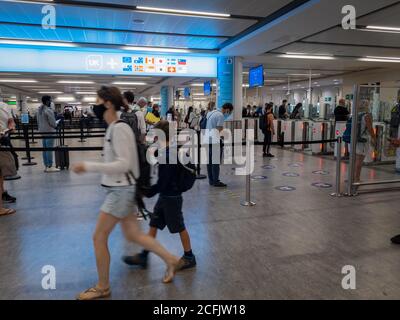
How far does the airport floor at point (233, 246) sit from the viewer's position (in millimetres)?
2803

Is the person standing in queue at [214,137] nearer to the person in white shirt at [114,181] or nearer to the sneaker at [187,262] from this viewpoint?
the sneaker at [187,262]

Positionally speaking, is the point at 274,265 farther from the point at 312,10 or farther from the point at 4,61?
the point at 4,61

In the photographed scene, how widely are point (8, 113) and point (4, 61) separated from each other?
5284mm

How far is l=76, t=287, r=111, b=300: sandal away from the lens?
2619 mm

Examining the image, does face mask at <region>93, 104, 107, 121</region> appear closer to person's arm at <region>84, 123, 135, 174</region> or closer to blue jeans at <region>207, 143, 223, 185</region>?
person's arm at <region>84, 123, 135, 174</region>

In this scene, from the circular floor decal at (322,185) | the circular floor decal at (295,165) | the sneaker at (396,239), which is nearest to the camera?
the sneaker at (396,239)

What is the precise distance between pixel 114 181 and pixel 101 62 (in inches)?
331

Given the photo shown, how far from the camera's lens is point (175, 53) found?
10.6m

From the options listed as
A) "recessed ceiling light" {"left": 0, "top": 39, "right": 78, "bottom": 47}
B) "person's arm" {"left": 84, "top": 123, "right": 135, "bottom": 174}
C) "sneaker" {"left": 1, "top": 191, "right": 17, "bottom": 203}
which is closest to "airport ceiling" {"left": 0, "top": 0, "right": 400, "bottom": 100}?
"recessed ceiling light" {"left": 0, "top": 39, "right": 78, "bottom": 47}

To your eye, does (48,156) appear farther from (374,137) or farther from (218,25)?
(374,137)

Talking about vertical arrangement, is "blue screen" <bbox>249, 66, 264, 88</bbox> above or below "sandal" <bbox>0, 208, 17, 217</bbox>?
above

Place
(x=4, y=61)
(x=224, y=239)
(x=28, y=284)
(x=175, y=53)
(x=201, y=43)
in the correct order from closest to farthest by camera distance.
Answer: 1. (x=28, y=284)
2. (x=224, y=239)
3. (x=4, y=61)
4. (x=201, y=43)
5. (x=175, y=53)

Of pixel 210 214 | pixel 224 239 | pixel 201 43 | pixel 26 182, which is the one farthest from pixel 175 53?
pixel 224 239

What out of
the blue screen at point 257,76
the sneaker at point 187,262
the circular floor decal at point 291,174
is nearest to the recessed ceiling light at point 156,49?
the blue screen at point 257,76
